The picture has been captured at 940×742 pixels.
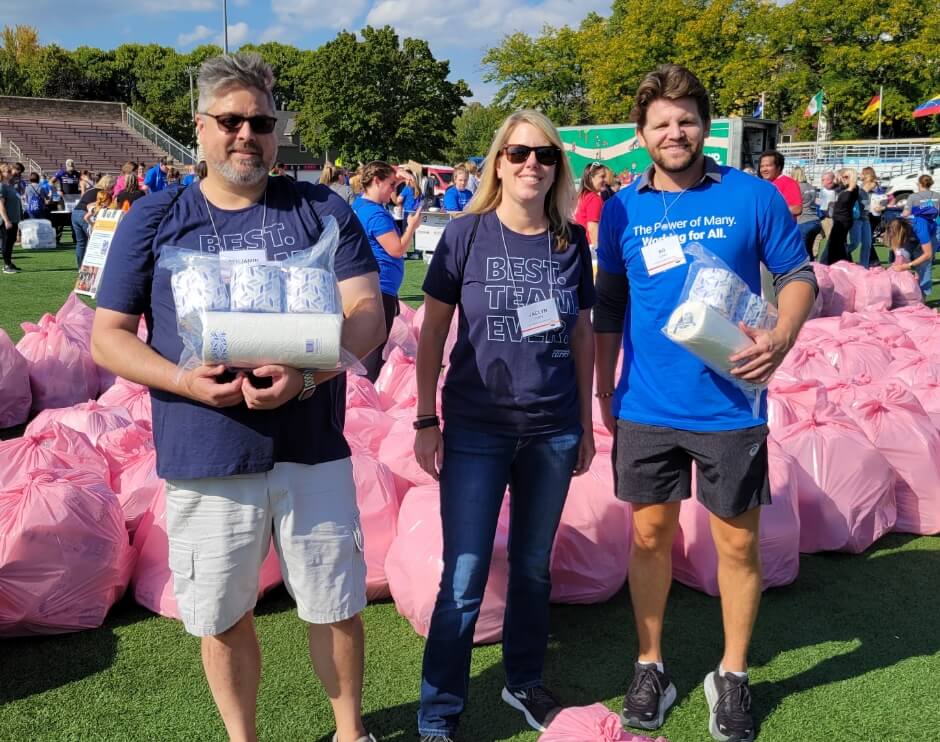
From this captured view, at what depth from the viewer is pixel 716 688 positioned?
2461 mm

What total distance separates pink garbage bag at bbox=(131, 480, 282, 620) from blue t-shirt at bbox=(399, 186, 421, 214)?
14.1 meters

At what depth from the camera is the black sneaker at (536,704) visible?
7.85 feet

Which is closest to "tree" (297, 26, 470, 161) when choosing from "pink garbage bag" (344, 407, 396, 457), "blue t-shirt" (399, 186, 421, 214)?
"blue t-shirt" (399, 186, 421, 214)

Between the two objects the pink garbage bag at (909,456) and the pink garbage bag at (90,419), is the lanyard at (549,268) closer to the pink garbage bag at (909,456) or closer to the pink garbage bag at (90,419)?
the pink garbage bag at (909,456)

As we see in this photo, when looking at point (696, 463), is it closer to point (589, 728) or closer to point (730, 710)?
point (730, 710)

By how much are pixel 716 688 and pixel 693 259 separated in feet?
3.98

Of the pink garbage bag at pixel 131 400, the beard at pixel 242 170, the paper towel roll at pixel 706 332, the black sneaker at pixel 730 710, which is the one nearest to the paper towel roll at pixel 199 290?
the beard at pixel 242 170

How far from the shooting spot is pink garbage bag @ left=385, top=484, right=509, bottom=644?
283cm

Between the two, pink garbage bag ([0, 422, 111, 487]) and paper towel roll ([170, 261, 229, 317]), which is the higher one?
paper towel roll ([170, 261, 229, 317])

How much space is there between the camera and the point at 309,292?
1.71 m

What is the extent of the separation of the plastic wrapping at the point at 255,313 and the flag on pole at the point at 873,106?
4307 cm

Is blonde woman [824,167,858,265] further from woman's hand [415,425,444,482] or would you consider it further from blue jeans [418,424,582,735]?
woman's hand [415,425,444,482]

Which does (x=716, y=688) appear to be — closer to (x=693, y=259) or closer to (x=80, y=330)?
(x=693, y=259)

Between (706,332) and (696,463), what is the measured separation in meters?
0.52
